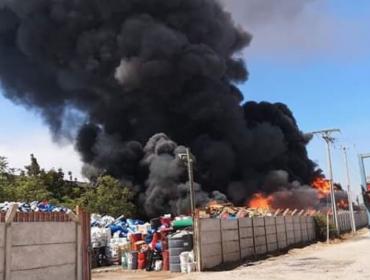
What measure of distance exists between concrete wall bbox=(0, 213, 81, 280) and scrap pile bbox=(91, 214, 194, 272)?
834 cm

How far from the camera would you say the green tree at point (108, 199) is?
44.0 m

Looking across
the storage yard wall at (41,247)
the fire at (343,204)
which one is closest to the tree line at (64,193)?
the storage yard wall at (41,247)

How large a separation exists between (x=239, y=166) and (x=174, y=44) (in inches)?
748

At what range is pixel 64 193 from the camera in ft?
179

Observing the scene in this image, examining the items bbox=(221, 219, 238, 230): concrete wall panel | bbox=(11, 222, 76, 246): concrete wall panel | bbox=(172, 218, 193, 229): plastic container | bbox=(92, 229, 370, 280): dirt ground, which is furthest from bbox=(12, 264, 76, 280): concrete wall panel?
bbox=(172, 218, 193, 229): plastic container

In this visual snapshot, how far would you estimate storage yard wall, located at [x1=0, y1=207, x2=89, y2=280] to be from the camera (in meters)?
9.70

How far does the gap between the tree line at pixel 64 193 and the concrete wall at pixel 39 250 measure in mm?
25440

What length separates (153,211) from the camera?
51.1 m

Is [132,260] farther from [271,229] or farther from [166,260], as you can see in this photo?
[271,229]

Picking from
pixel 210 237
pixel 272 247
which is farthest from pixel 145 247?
pixel 272 247

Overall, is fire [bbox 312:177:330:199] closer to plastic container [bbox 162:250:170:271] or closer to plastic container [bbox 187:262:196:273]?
plastic container [bbox 162:250:170:271]

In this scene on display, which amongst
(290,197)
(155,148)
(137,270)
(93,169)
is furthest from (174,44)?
(137,270)

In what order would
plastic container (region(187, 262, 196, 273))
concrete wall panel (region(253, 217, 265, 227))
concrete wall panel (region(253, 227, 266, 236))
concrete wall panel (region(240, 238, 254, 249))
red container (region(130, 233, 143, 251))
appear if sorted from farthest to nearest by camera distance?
concrete wall panel (region(253, 217, 265, 227)), concrete wall panel (region(253, 227, 266, 236)), red container (region(130, 233, 143, 251)), concrete wall panel (region(240, 238, 254, 249)), plastic container (region(187, 262, 196, 273))

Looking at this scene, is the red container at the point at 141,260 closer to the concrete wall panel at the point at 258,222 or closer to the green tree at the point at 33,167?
the concrete wall panel at the point at 258,222
